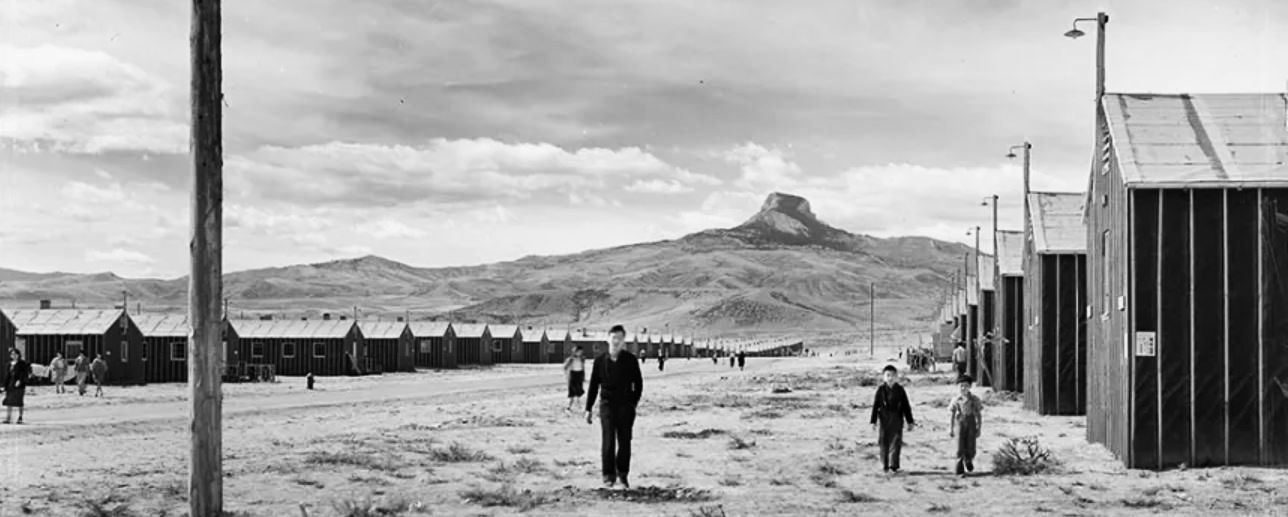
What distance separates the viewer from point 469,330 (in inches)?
3903

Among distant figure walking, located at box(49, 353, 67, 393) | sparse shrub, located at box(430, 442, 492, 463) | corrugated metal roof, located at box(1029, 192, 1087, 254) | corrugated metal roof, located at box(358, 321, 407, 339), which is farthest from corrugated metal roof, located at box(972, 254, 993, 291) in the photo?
corrugated metal roof, located at box(358, 321, 407, 339)

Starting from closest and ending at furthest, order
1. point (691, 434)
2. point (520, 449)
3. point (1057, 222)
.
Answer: point (520, 449) < point (691, 434) < point (1057, 222)

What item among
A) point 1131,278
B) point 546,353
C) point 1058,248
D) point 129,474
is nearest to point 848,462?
point 1131,278

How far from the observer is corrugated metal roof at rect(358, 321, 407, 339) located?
79.7 meters

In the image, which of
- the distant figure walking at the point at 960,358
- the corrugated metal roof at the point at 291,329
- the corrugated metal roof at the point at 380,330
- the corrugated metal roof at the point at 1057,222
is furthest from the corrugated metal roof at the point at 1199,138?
the corrugated metal roof at the point at 380,330

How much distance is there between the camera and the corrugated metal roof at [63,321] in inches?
2306

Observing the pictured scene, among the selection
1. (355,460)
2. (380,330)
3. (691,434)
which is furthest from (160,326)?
(355,460)

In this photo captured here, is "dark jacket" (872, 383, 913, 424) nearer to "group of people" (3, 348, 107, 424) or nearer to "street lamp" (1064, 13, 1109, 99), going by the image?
"street lamp" (1064, 13, 1109, 99)

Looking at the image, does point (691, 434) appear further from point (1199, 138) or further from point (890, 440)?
point (1199, 138)

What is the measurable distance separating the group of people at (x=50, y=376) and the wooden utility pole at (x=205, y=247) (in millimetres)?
19944

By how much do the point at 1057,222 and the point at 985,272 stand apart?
16.4 metres

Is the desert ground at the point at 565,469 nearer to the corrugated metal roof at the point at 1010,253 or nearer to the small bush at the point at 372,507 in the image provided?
the small bush at the point at 372,507

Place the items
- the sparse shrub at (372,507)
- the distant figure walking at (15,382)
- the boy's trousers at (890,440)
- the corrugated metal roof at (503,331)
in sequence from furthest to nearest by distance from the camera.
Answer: the corrugated metal roof at (503,331), the distant figure walking at (15,382), the boy's trousers at (890,440), the sparse shrub at (372,507)

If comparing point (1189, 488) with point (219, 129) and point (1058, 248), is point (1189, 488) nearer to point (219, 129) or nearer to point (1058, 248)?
point (219, 129)
